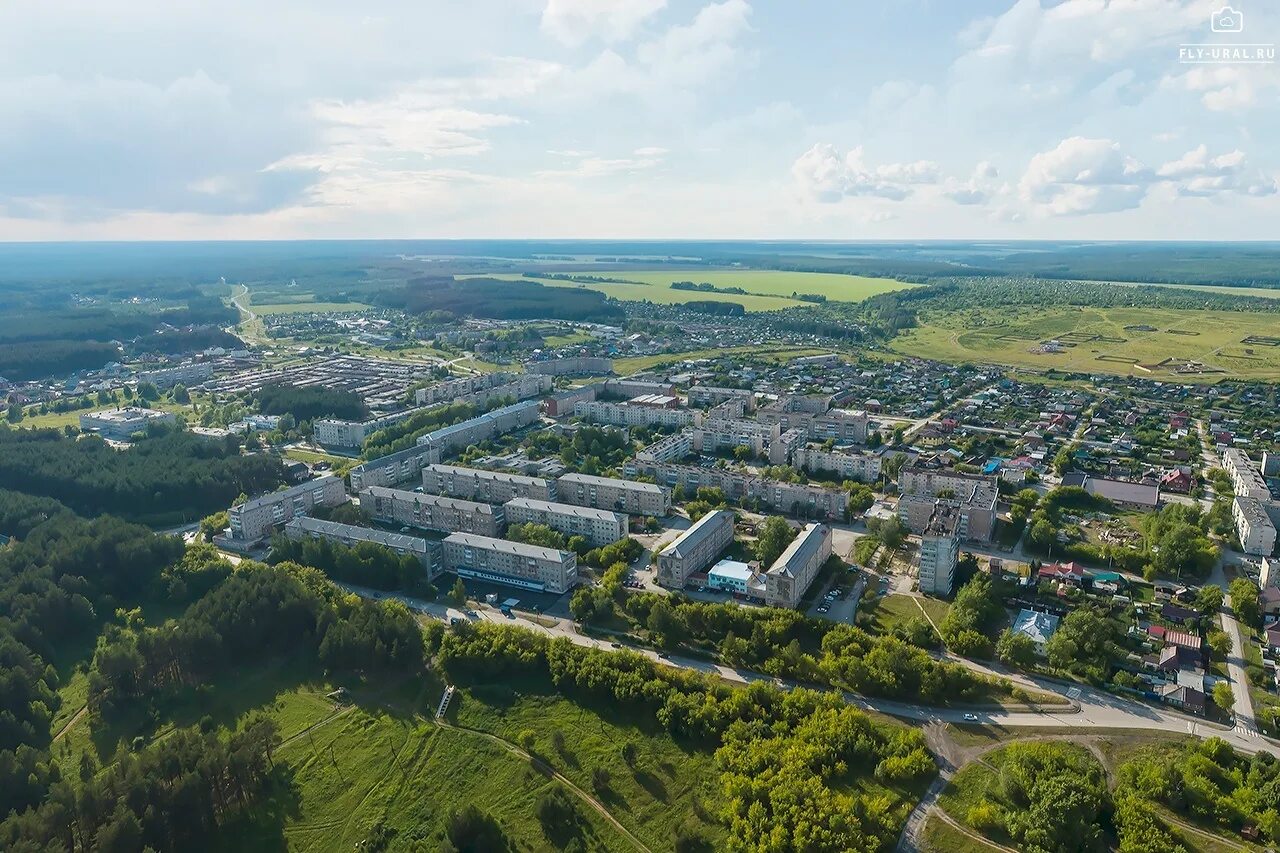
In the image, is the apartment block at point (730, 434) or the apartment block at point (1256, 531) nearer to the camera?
the apartment block at point (1256, 531)

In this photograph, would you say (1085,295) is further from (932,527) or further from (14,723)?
(14,723)

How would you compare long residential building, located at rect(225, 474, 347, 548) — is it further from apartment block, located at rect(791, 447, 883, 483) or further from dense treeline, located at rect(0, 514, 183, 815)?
apartment block, located at rect(791, 447, 883, 483)

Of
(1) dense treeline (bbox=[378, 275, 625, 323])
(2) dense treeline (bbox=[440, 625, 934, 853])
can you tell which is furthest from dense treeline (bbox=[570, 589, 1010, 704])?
(1) dense treeline (bbox=[378, 275, 625, 323])

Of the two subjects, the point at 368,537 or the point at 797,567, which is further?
the point at 368,537

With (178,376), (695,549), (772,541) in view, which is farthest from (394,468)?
(178,376)

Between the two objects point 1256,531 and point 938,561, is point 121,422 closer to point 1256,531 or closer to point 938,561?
point 938,561

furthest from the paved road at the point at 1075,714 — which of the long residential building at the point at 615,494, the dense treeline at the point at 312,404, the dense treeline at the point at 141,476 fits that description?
the dense treeline at the point at 312,404

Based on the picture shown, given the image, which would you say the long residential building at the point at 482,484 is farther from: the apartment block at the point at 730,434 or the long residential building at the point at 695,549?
the apartment block at the point at 730,434
